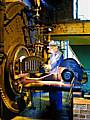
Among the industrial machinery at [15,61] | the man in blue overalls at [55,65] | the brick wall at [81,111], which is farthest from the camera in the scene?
the man in blue overalls at [55,65]

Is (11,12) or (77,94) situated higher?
(11,12)

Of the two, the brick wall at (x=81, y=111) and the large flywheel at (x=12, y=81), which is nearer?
the brick wall at (x=81, y=111)

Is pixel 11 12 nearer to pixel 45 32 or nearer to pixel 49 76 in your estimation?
pixel 49 76

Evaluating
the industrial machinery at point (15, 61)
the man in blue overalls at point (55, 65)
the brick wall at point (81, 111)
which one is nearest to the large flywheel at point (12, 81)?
the industrial machinery at point (15, 61)

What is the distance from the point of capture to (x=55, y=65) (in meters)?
7.52

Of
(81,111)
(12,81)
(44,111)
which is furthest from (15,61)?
(81,111)

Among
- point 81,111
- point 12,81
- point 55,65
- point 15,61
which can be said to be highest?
point 15,61

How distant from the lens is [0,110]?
535 cm

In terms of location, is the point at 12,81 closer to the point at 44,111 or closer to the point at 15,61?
the point at 15,61

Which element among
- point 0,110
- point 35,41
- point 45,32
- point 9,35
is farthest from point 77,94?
point 45,32

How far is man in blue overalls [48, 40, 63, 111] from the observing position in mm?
6785

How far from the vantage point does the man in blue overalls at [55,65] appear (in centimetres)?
679

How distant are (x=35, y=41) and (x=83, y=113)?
4305 mm

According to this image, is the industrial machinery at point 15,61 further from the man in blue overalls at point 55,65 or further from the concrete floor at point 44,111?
the man in blue overalls at point 55,65
